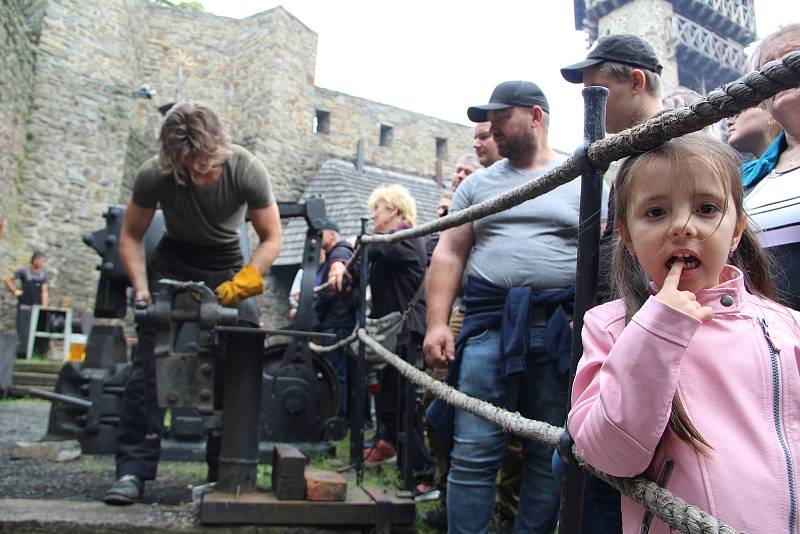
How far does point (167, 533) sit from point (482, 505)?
1.14m

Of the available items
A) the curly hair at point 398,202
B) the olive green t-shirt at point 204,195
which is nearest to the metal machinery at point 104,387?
the olive green t-shirt at point 204,195

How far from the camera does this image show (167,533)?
253 centimetres

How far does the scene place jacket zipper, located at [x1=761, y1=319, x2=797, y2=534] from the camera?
36.3 inches

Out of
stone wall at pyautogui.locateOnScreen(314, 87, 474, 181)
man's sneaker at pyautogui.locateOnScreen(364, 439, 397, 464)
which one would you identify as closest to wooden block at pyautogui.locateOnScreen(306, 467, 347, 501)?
man's sneaker at pyautogui.locateOnScreen(364, 439, 397, 464)

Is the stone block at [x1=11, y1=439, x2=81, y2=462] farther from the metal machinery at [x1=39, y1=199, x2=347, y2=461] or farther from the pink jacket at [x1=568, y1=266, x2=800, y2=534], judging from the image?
the pink jacket at [x1=568, y1=266, x2=800, y2=534]

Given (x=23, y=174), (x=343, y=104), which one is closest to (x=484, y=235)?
(x=23, y=174)

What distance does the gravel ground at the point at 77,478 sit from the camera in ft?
10.7

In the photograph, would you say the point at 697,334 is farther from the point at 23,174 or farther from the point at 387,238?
the point at 23,174

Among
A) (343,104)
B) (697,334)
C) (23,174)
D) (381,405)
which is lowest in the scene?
(381,405)

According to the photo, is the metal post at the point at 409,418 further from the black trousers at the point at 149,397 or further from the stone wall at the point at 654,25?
the stone wall at the point at 654,25

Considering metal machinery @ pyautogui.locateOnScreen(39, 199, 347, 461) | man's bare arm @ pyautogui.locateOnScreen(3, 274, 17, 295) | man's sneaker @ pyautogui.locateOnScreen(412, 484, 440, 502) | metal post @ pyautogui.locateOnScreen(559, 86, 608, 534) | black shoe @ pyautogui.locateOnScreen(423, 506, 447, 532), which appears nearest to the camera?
metal post @ pyautogui.locateOnScreen(559, 86, 608, 534)

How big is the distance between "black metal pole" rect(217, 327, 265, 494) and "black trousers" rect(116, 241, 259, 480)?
185 mm

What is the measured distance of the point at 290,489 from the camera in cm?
270

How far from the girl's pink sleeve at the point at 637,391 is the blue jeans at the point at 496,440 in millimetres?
1147
